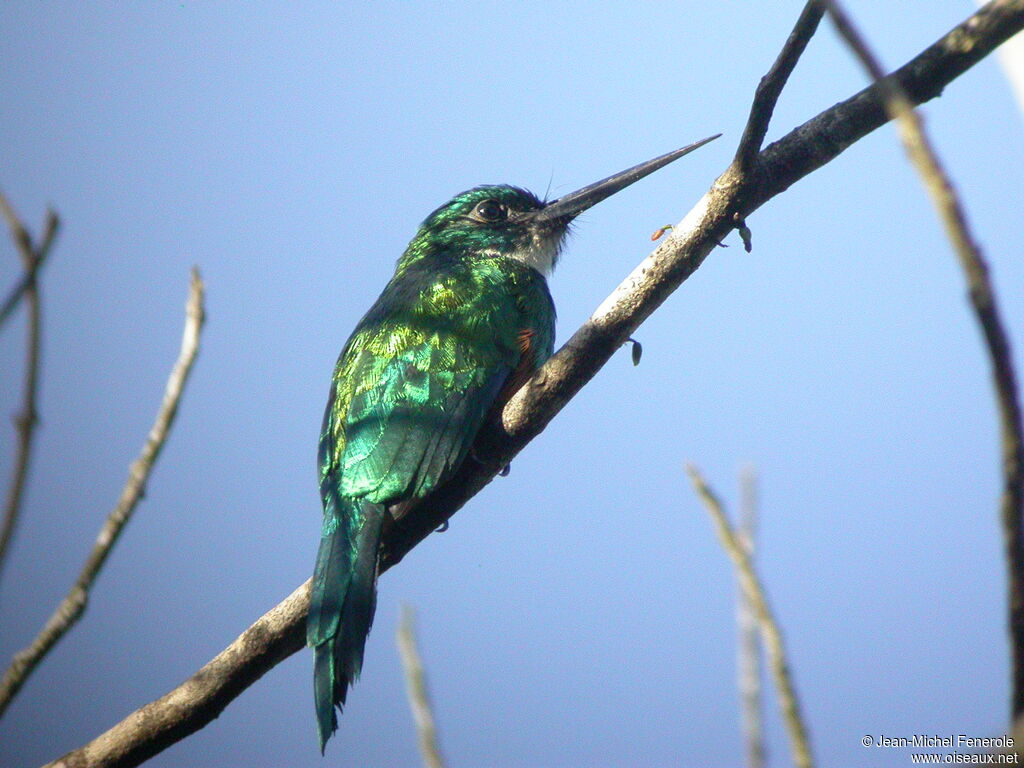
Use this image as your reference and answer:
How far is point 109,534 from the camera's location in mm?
1115

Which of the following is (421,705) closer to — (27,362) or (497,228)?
(27,362)

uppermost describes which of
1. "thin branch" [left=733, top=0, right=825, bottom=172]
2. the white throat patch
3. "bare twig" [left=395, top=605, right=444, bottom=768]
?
the white throat patch

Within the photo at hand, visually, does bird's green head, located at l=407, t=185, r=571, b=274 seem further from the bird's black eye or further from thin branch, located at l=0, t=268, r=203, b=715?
thin branch, located at l=0, t=268, r=203, b=715

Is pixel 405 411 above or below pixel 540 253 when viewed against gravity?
below

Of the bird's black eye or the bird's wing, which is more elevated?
the bird's black eye

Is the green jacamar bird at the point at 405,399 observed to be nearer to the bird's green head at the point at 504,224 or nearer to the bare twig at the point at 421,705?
the bird's green head at the point at 504,224

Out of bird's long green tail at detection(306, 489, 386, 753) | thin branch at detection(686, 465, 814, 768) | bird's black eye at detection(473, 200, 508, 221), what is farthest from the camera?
bird's black eye at detection(473, 200, 508, 221)

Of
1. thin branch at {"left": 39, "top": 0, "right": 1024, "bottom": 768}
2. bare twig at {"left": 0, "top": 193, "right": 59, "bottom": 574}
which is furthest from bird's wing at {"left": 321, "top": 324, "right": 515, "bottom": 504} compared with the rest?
bare twig at {"left": 0, "top": 193, "right": 59, "bottom": 574}

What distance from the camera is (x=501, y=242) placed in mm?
3787

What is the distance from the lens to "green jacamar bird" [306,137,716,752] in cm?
227

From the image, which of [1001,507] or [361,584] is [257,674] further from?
[1001,507]

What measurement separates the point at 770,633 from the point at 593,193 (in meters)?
2.59

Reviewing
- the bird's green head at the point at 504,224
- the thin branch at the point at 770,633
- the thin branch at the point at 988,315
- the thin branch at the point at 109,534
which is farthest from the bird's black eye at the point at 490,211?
the thin branch at the point at 988,315

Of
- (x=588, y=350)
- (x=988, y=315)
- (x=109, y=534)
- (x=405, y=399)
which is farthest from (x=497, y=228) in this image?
(x=988, y=315)
